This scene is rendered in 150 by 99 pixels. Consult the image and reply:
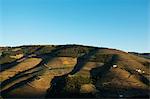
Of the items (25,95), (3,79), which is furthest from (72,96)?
(3,79)

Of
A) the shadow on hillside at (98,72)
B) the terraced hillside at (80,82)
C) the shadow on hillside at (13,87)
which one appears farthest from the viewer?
the shadow on hillside at (98,72)

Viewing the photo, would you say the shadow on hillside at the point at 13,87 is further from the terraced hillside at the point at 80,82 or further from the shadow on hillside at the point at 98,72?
the shadow on hillside at the point at 98,72

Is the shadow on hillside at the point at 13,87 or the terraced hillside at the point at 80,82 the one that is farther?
the terraced hillside at the point at 80,82

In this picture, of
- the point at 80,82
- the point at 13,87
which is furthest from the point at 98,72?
the point at 13,87

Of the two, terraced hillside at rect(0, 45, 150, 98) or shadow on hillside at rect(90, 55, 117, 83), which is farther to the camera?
shadow on hillside at rect(90, 55, 117, 83)

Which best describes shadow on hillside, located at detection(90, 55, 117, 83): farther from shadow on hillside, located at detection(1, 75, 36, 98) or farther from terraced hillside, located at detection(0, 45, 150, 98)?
shadow on hillside, located at detection(1, 75, 36, 98)

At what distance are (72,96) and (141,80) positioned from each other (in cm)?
4199

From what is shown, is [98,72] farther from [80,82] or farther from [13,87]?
[13,87]

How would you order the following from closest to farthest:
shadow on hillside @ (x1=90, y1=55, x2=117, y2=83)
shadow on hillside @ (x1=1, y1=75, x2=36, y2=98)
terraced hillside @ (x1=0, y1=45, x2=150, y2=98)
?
shadow on hillside @ (x1=1, y1=75, x2=36, y2=98) → terraced hillside @ (x1=0, y1=45, x2=150, y2=98) → shadow on hillside @ (x1=90, y1=55, x2=117, y2=83)

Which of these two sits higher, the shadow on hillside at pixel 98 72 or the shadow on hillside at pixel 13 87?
the shadow on hillside at pixel 98 72

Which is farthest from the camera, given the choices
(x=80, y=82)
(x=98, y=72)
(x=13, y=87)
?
(x=98, y=72)

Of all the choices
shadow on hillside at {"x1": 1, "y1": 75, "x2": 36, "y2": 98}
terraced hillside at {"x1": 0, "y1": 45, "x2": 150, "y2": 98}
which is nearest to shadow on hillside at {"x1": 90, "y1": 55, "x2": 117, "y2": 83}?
terraced hillside at {"x1": 0, "y1": 45, "x2": 150, "y2": 98}

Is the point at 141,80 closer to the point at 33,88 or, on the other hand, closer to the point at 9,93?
the point at 33,88

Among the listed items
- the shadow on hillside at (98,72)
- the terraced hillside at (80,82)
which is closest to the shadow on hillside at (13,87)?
the terraced hillside at (80,82)
